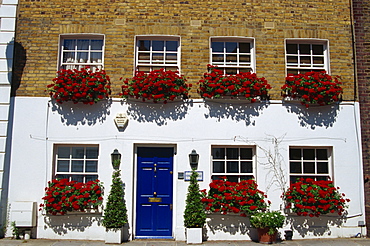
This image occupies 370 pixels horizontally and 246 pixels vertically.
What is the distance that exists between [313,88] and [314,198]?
2.79 m

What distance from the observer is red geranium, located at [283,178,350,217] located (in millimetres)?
9484

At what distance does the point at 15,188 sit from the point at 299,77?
7.85 metres

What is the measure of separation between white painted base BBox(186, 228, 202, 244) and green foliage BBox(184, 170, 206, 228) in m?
0.09

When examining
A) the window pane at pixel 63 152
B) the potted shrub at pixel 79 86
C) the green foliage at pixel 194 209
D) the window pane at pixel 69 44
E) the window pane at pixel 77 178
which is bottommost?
the green foliage at pixel 194 209

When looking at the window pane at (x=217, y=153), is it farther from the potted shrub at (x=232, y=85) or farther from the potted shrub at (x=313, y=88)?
the potted shrub at (x=313, y=88)

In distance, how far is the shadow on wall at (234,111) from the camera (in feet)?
33.1

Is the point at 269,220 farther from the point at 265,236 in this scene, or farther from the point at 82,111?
the point at 82,111

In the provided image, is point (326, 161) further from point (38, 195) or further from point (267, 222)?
point (38, 195)

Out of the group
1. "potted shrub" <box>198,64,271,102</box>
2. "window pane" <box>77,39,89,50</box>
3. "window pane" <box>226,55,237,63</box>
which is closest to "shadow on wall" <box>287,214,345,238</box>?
"potted shrub" <box>198,64,271,102</box>

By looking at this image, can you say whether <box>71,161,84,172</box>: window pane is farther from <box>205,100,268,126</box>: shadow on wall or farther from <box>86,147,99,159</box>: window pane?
<box>205,100,268,126</box>: shadow on wall

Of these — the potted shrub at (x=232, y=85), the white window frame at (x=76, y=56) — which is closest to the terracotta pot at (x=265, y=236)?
the potted shrub at (x=232, y=85)

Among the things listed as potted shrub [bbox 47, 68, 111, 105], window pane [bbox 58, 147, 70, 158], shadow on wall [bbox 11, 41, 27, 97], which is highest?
shadow on wall [bbox 11, 41, 27, 97]

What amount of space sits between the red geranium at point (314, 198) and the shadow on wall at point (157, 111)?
3.45 metres

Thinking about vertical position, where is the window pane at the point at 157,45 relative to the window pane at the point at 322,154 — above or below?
above
